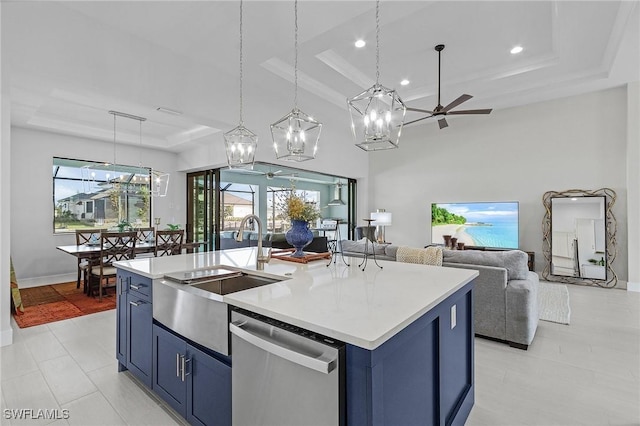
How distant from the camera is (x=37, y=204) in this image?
5.82m

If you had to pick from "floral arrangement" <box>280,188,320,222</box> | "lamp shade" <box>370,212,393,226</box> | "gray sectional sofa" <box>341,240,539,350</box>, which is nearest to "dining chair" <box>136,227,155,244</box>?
"floral arrangement" <box>280,188,320,222</box>

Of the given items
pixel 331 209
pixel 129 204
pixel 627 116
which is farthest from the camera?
pixel 331 209

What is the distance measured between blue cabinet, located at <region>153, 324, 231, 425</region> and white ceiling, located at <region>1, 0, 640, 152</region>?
2.89 meters

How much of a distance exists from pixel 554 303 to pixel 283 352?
460 cm

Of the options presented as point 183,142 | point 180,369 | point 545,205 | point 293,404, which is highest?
point 183,142

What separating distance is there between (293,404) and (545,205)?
6570mm

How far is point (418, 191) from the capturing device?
7613 mm

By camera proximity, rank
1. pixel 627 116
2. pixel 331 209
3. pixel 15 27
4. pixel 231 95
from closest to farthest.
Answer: pixel 15 27 < pixel 231 95 < pixel 627 116 < pixel 331 209

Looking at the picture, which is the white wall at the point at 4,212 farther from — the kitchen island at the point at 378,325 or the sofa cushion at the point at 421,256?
the sofa cushion at the point at 421,256

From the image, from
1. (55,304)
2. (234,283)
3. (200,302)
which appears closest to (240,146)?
(234,283)

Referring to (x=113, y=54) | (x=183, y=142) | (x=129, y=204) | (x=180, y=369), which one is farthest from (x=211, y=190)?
(x=180, y=369)

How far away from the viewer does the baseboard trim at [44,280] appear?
5.32 meters

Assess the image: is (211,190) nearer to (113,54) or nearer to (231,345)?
(113,54)

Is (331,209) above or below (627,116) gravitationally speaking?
below
